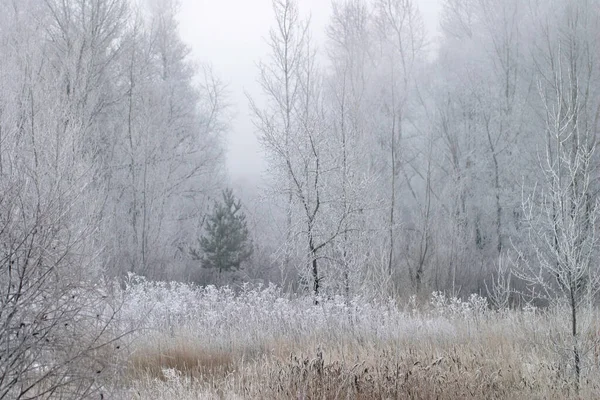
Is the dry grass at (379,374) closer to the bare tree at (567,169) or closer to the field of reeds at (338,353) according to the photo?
the field of reeds at (338,353)

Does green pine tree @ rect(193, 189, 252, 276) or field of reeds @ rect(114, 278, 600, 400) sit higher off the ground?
green pine tree @ rect(193, 189, 252, 276)

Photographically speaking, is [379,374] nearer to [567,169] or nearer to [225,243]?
[567,169]

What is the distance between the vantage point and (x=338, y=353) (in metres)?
7.23

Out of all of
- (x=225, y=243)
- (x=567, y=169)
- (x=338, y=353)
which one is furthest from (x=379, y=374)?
(x=225, y=243)

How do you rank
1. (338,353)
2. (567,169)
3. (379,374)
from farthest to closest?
1. (567,169)
2. (338,353)
3. (379,374)

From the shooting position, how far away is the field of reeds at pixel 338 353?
5617 millimetres

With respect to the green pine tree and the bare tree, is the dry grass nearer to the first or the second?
the bare tree

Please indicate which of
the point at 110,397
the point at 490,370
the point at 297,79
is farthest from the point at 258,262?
the point at 110,397

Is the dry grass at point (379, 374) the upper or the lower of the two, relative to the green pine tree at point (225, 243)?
lower

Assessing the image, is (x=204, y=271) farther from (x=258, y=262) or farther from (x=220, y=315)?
(x=220, y=315)

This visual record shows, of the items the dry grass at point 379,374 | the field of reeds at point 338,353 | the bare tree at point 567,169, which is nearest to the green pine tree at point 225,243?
the field of reeds at point 338,353

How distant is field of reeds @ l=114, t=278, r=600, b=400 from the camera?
562 cm

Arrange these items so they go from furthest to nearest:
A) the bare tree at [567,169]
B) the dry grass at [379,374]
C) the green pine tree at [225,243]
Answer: the green pine tree at [225,243] < the bare tree at [567,169] < the dry grass at [379,374]

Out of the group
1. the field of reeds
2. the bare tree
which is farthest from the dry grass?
the bare tree
